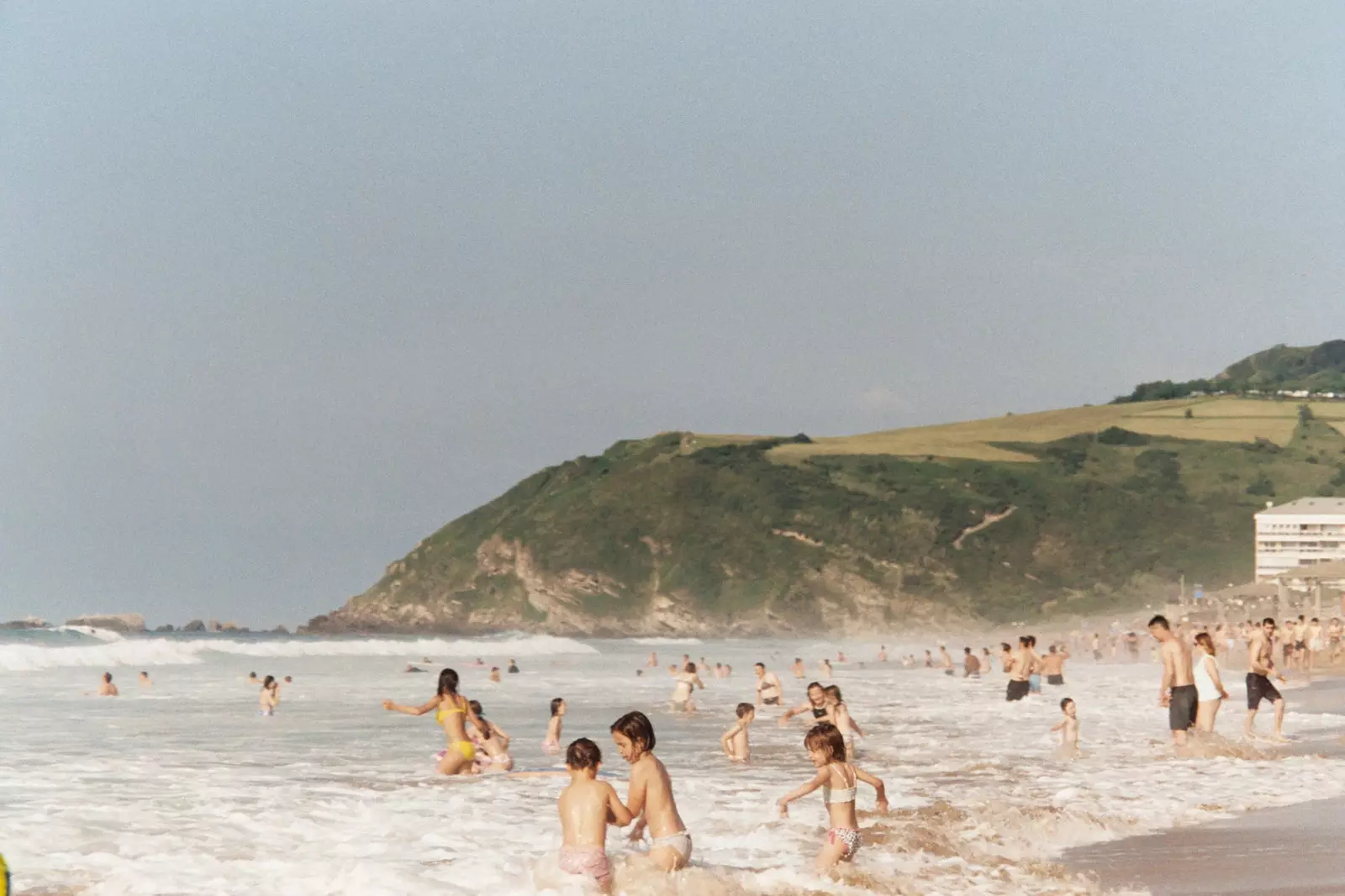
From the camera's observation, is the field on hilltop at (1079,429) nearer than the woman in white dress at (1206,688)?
No

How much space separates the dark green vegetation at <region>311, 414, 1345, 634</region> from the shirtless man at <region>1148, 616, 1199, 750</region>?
9789cm

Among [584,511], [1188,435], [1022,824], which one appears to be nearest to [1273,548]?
[1188,435]

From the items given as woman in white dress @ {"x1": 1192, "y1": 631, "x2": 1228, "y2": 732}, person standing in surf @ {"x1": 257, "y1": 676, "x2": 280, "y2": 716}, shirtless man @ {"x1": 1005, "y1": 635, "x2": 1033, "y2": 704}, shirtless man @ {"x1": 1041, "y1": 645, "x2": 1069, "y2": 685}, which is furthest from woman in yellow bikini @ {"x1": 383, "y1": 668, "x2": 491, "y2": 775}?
shirtless man @ {"x1": 1041, "y1": 645, "x2": 1069, "y2": 685}

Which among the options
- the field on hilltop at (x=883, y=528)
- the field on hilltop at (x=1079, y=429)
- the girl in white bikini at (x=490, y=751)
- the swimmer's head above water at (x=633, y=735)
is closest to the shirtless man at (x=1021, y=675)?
the girl in white bikini at (x=490, y=751)

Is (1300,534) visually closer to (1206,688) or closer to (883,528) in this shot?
(883,528)

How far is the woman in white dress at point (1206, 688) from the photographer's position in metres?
15.8

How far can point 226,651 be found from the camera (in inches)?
2854

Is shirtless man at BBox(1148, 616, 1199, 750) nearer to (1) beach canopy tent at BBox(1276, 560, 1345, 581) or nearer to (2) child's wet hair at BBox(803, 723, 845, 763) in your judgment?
(2) child's wet hair at BBox(803, 723, 845, 763)

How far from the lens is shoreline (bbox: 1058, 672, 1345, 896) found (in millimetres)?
8641

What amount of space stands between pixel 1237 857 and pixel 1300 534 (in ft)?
347

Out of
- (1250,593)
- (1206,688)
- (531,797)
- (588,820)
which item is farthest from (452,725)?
(1250,593)

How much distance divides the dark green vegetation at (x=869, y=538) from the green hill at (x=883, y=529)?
17 centimetres

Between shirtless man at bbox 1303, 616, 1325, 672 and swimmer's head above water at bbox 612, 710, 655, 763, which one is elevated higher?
swimmer's head above water at bbox 612, 710, 655, 763

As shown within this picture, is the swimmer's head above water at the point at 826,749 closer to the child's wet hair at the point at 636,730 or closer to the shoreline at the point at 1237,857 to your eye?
the child's wet hair at the point at 636,730
